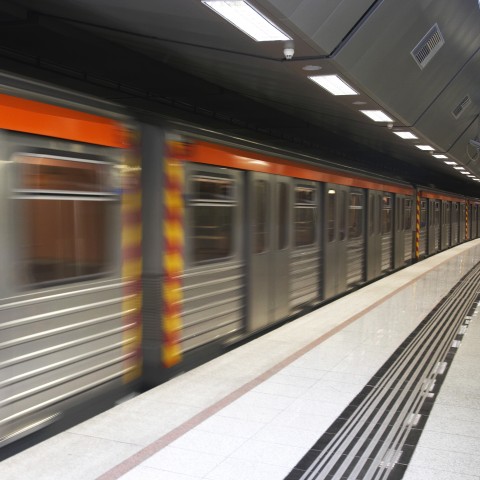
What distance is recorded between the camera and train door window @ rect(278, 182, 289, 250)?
22.0 ft

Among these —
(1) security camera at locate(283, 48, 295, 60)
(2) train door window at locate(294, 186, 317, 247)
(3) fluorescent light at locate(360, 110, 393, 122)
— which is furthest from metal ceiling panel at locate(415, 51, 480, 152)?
(1) security camera at locate(283, 48, 295, 60)

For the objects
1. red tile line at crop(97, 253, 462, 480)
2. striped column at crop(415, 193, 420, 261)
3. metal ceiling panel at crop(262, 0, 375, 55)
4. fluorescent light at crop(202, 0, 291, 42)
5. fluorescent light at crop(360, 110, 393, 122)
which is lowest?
red tile line at crop(97, 253, 462, 480)

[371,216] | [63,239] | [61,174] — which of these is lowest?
[63,239]

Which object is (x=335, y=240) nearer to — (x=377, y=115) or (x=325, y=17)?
(x=377, y=115)

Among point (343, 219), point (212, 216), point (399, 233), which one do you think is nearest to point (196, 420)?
point (212, 216)

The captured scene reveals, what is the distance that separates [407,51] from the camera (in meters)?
6.57

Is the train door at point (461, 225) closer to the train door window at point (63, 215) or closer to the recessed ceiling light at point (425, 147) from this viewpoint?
the recessed ceiling light at point (425, 147)

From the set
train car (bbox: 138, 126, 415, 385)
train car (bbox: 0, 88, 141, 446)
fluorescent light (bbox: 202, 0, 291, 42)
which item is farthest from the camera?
train car (bbox: 138, 126, 415, 385)

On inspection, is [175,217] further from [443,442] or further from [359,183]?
[359,183]

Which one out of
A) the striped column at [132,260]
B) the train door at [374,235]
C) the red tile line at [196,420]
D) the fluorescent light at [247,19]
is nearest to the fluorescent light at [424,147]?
the train door at [374,235]

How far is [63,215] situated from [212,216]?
76.3 inches

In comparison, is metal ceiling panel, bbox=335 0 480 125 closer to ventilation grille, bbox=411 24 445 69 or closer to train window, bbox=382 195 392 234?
ventilation grille, bbox=411 24 445 69

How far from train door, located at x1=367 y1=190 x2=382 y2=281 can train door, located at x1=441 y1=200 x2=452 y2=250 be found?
9419 mm

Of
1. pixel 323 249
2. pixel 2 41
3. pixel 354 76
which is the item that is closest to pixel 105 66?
pixel 2 41
